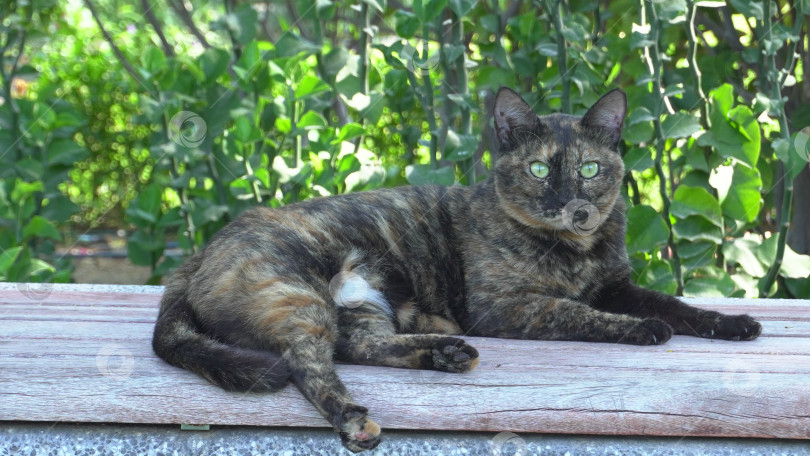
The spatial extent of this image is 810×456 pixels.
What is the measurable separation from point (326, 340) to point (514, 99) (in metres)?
1.06

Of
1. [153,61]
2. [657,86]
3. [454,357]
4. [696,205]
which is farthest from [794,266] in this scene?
[153,61]

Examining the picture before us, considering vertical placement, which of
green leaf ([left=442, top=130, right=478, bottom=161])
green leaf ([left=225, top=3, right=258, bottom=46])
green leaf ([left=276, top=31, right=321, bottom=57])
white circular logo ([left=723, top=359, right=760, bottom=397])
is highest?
green leaf ([left=225, top=3, right=258, bottom=46])

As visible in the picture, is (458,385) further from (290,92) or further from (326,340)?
(290,92)

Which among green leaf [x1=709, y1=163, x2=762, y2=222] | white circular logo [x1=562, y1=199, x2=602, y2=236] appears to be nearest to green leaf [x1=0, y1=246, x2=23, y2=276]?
white circular logo [x1=562, y1=199, x2=602, y2=236]

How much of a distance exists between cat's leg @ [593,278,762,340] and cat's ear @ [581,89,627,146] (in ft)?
1.63

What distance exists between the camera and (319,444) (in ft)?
6.08

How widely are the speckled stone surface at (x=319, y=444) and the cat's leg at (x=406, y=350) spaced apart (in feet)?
0.69

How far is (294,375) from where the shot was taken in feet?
6.28

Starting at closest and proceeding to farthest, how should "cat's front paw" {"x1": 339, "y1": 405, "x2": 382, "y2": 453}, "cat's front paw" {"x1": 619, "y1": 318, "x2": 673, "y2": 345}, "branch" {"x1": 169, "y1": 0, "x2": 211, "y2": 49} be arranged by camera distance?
1. "cat's front paw" {"x1": 339, "y1": 405, "x2": 382, "y2": 453}
2. "cat's front paw" {"x1": 619, "y1": 318, "x2": 673, "y2": 345}
3. "branch" {"x1": 169, "y1": 0, "x2": 211, "y2": 49}

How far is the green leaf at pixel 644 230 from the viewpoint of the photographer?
3242mm

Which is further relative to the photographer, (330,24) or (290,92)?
(330,24)

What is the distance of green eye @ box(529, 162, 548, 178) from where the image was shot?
2537 mm

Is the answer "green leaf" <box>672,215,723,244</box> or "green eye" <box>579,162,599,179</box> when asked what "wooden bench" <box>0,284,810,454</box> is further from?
"green leaf" <box>672,215,723,244</box>

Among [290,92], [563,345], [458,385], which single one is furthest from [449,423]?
[290,92]
